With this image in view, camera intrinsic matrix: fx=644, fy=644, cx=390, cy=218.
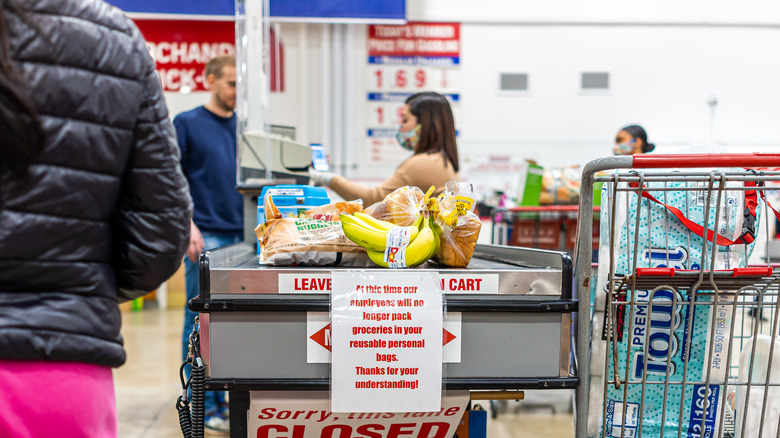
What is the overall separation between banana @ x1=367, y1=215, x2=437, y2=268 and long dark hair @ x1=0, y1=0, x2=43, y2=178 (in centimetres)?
75

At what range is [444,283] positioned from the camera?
138 cm

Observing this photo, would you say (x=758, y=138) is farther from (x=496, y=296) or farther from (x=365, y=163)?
(x=496, y=296)

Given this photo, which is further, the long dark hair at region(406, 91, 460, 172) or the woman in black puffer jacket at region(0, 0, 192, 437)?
the long dark hair at region(406, 91, 460, 172)

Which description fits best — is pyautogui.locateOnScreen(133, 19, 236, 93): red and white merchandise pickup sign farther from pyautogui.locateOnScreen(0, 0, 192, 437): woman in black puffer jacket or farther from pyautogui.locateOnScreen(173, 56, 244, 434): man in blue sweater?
pyautogui.locateOnScreen(0, 0, 192, 437): woman in black puffer jacket

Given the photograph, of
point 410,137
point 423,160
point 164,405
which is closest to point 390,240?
point 423,160

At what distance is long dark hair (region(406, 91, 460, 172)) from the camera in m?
2.75

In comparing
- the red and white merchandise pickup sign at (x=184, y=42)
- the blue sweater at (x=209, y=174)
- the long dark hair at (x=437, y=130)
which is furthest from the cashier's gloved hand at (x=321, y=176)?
the red and white merchandise pickup sign at (x=184, y=42)

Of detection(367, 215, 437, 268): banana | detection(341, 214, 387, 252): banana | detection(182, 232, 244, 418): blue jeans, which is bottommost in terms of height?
detection(182, 232, 244, 418): blue jeans

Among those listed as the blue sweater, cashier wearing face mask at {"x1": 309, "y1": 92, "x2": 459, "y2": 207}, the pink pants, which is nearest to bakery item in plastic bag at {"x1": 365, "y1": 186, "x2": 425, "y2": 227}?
the pink pants

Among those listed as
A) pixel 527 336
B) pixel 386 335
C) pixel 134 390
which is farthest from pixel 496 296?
pixel 134 390

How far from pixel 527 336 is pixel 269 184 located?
1285 millimetres

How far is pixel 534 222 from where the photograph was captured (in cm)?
360

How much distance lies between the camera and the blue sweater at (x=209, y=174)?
10.3 feet

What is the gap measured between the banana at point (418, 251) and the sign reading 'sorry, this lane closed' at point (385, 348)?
118 mm
